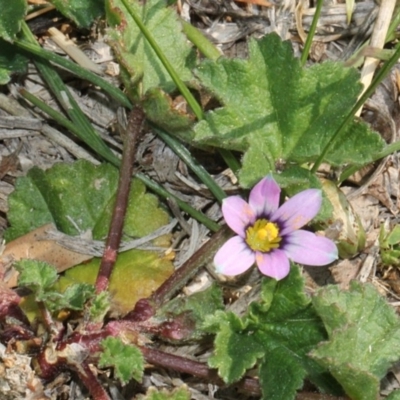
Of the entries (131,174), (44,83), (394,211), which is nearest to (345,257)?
(394,211)

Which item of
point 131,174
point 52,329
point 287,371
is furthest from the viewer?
point 131,174

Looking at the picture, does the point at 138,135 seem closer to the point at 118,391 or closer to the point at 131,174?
the point at 131,174

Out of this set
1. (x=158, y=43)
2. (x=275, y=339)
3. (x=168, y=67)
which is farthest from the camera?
(x=158, y=43)

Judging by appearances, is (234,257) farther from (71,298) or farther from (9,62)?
(9,62)

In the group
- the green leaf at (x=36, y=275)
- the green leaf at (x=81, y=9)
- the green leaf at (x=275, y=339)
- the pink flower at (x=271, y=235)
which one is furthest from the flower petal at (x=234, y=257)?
the green leaf at (x=81, y=9)

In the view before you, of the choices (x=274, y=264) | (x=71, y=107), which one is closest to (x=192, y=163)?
(x=71, y=107)

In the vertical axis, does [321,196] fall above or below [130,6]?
below

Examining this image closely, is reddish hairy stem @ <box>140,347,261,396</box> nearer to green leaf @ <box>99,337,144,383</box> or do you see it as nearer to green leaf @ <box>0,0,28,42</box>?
green leaf @ <box>99,337,144,383</box>
